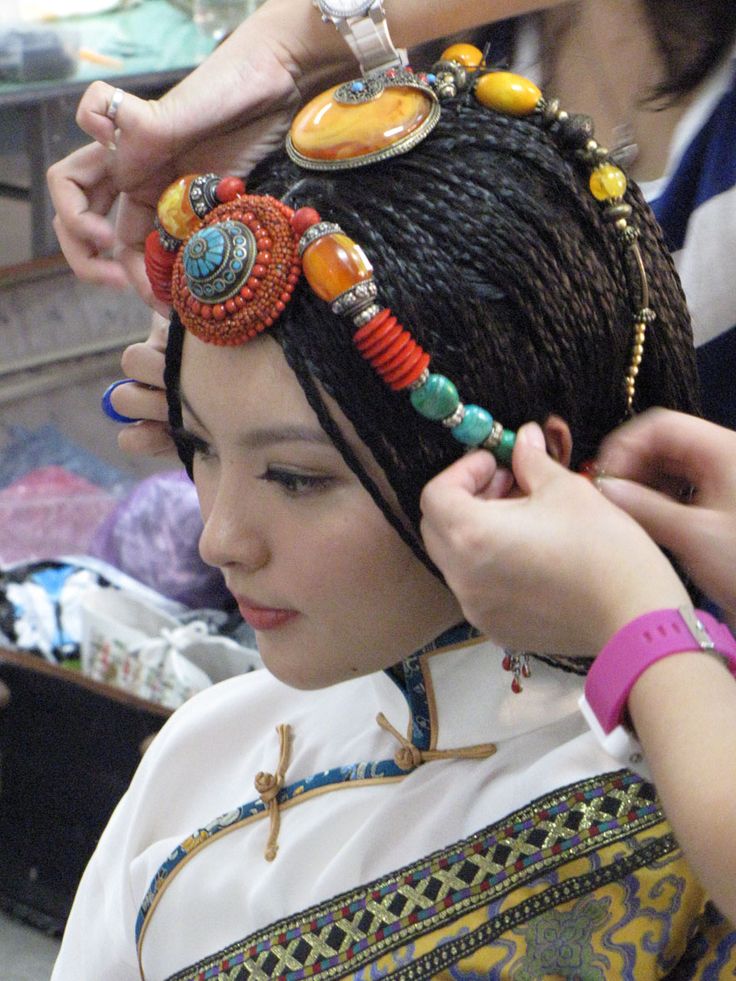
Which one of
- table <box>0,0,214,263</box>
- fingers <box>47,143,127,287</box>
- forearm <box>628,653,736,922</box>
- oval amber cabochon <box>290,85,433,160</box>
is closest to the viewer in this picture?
forearm <box>628,653,736,922</box>

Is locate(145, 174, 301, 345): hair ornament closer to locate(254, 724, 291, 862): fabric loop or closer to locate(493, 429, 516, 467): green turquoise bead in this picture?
locate(493, 429, 516, 467): green turquoise bead

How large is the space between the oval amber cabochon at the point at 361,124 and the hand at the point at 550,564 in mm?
259

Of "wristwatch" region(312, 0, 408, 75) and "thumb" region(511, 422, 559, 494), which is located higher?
"wristwatch" region(312, 0, 408, 75)

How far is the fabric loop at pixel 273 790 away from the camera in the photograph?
3.48ft

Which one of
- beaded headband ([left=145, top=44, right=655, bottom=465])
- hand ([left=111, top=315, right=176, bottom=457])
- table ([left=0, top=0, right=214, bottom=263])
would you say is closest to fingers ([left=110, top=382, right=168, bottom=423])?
hand ([left=111, top=315, right=176, bottom=457])

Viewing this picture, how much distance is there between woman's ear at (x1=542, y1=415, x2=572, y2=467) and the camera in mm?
898

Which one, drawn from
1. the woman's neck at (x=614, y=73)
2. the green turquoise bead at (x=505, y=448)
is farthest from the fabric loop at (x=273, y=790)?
the woman's neck at (x=614, y=73)

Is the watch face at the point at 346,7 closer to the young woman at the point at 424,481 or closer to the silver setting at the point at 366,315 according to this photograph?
the young woman at the point at 424,481

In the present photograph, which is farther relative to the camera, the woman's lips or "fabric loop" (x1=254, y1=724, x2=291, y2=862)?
"fabric loop" (x1=254, y1=724, x2=291, y2=862)

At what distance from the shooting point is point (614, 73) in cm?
118

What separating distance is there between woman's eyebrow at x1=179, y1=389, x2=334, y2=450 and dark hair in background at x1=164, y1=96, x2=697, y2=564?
0.7 inches

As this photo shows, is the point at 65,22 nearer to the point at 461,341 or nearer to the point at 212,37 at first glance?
the point at 212,37

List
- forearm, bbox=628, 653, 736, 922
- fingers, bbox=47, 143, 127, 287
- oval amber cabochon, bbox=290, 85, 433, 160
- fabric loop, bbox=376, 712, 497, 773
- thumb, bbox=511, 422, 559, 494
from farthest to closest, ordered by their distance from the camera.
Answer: fingers, bbox=47, 143, 127, 287
fabric loop, bbox=376, 712, 497, 773
oval amber cabochon, bbox=290, 85, 433, 160
thumb, bbox=511, 422, 559, 494
forearm, bbox=628, 653, 736, 922

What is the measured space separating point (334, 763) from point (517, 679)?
0.69 feet
